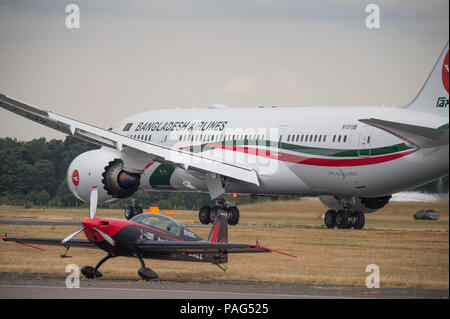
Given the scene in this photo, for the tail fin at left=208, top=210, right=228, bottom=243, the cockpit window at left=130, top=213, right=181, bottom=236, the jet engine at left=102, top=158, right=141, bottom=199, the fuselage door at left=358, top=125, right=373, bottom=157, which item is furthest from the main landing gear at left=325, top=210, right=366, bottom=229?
the cockpit window at left=130, top=213, right=181, bottom=236

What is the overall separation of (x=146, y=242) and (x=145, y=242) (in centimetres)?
3

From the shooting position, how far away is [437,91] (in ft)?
122

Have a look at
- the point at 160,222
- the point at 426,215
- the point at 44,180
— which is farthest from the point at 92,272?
the point at 426,215

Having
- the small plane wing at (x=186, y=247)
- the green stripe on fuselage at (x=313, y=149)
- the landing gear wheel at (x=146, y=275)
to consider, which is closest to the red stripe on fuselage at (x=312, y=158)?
the green stripe on fuselage at (x=313, y=149)

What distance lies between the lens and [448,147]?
→ 35.4 m

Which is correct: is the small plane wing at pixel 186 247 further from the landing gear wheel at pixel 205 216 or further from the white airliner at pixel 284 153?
the landing gear wheel at pixel 205 216

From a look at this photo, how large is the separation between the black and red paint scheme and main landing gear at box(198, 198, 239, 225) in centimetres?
1625

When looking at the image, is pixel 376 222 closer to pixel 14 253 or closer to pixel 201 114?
pixel 201 114

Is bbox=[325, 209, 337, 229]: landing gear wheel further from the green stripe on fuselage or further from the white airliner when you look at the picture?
the green stripe on fuselage

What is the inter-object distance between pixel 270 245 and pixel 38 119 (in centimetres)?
1077

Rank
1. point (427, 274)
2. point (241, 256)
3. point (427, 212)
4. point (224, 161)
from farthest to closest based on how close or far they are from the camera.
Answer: point (427, 212) → point (224, 161) → point (241, 256) → point (427, 274)

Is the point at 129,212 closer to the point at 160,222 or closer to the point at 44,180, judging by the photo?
the point at 44,180
